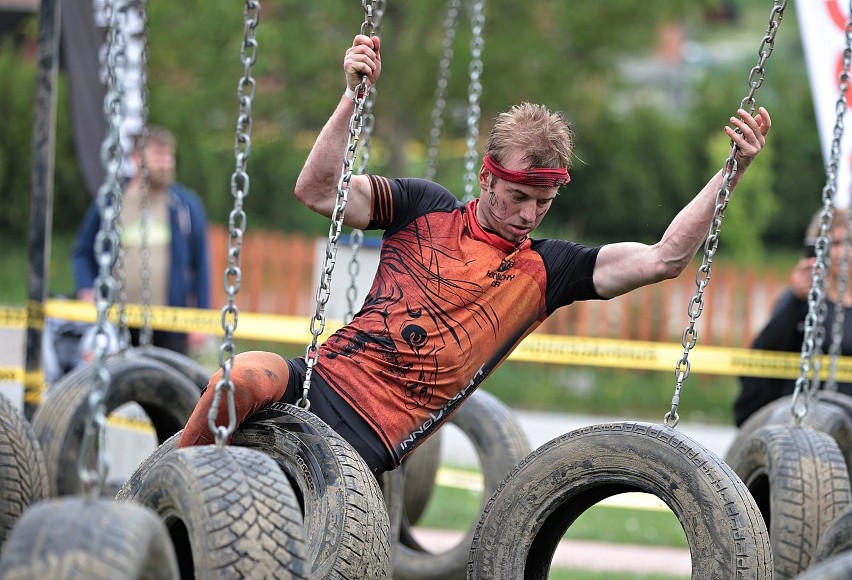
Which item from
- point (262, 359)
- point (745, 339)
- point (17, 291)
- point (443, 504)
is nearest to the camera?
point (262, 359)

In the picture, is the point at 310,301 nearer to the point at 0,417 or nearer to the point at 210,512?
the point at 0,417

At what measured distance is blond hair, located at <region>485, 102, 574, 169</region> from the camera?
13.7 feet

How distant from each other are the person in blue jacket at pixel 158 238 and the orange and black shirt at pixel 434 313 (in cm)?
435

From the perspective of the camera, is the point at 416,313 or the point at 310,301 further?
the point at 310,301

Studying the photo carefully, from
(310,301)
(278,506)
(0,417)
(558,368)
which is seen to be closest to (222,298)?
(310,301)

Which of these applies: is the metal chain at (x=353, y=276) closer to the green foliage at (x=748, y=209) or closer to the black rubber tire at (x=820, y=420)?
the black rubber tire at (x=820, y=420)

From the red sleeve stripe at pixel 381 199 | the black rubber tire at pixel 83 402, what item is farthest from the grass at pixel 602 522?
the red sleeve stripe at pixel 381 199

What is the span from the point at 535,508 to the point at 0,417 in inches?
78.8

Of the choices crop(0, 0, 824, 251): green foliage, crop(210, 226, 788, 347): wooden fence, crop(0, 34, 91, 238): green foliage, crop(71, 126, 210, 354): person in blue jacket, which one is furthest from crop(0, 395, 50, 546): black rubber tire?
crop(0, 34, 91, 238): green foliage

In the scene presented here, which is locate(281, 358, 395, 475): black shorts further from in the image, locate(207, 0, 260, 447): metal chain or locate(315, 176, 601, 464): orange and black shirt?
locate(207, 0, 260, 447): metal chain

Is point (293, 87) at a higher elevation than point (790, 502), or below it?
higher

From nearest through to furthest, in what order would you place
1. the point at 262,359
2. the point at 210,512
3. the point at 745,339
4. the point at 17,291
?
the point at 210,512
the point at 262,359
the point at 745,339
the point at 17,291

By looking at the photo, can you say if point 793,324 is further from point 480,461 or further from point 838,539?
point 838,539

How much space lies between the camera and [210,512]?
326 centimetres
